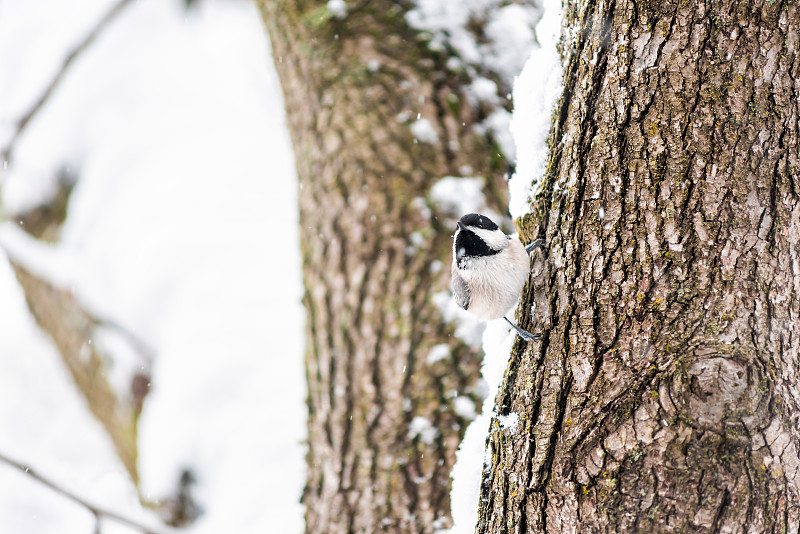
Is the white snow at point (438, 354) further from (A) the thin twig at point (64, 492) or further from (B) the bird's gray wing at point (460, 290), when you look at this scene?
(A) the thin twig at point (64, 492)

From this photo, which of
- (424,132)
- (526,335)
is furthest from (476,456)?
(424,132)

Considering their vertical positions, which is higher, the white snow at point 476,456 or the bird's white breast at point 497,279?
the bird's white breast at point 497,279

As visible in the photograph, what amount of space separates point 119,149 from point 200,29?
1.38 metres

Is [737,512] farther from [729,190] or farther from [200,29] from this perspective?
[200,29]

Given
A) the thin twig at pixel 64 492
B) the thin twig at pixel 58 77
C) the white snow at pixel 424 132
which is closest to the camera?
the thin twig at pixel 64 492

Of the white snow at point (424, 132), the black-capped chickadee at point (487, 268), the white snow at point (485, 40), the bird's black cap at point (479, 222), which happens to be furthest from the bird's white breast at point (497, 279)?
the white snow at point (485, 40)

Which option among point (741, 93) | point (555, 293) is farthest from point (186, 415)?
point (741, 93)

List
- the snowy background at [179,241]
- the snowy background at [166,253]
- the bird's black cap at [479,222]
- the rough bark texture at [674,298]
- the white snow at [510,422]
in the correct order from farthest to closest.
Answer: the snowy background at [166,253] < the snowy background at [179,241] < the bird's black cap at [479,222] < the white snow at [510,422] < the rough bark texture at [674,298]

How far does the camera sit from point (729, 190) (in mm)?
1140

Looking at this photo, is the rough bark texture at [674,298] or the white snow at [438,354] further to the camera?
the white snow at [438,354]

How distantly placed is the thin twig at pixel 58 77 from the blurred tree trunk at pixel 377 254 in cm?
171

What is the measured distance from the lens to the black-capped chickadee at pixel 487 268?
1.59 meters

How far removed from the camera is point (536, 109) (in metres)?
1.54

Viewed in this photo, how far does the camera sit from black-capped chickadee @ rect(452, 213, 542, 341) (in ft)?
5.22
